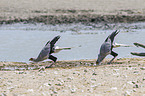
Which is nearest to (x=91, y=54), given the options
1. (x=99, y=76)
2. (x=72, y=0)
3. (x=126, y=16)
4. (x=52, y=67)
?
(x=52, y=67)

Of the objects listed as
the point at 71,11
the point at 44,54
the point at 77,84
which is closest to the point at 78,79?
the point at 77,84

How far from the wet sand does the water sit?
232cm

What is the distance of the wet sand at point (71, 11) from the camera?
30984 mm

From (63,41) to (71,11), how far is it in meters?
14.5

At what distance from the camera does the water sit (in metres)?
15.7

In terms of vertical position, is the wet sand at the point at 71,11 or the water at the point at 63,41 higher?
the wet sand at the point at 71,11

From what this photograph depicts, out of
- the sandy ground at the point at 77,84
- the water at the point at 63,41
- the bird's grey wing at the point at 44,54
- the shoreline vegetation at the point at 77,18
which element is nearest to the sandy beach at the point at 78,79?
the sandy ground at the point at 77,84

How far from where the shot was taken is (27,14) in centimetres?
3288

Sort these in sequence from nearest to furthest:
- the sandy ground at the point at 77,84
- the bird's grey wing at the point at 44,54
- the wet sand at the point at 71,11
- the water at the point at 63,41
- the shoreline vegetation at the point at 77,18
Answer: the sandy ground at the point at 77,84, the bird's grey wing at the point at 44,54, the water at the point at 63,41, the shoreline vegetation at the point at 77,18, the wet sand at the point at 71,11

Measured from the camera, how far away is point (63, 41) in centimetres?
1995

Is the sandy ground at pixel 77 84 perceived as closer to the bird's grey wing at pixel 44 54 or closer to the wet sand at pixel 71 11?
the bird's grey wing at pixel 44 54

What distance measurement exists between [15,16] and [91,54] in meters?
18.6

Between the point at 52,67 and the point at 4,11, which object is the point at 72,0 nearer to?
the point at 4,11

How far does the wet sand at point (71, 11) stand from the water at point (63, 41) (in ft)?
7.61
